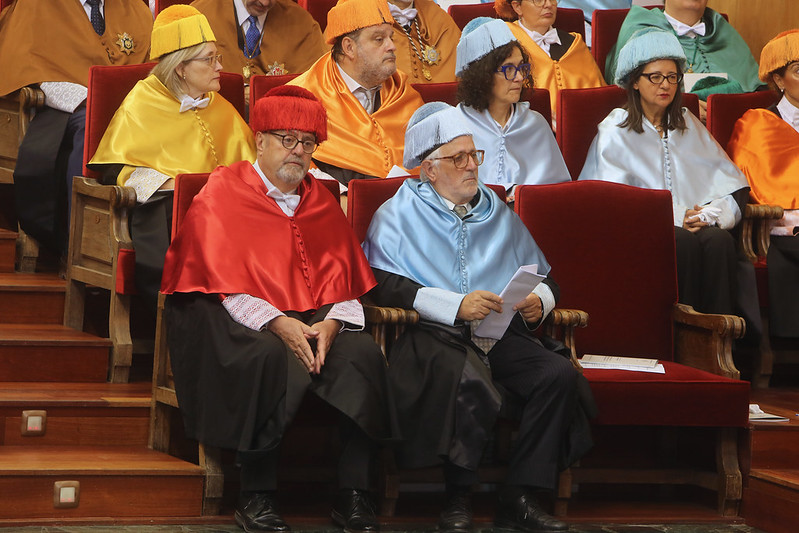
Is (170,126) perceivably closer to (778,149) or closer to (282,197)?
(282,197)

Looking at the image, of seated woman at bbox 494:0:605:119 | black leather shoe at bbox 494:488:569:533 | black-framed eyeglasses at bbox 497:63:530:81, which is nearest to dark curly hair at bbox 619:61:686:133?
black-framed eyeglasses at bbox 497:63:530:81

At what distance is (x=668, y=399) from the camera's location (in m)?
3.62

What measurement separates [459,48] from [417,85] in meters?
0.30

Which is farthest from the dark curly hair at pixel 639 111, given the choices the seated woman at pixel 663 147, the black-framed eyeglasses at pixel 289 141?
the black-framed eyeglasses at pixel 289 141

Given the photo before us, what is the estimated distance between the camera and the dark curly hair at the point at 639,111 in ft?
15.7

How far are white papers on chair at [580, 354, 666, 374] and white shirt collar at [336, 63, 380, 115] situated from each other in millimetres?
1582

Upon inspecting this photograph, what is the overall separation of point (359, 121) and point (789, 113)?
Answer: 1.83 meters

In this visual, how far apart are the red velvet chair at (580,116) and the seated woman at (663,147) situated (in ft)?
0.20

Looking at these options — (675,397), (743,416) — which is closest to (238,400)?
(675,397)

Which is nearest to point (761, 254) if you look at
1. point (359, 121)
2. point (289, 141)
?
point (359, 121)

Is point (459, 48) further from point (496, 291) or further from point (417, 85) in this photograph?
point (496, 291)

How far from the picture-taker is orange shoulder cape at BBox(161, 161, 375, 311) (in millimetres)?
3512

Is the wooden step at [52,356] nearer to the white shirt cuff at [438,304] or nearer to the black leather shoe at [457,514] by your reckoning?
the white shirt cuff at [438,304]

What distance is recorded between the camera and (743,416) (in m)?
3.70
